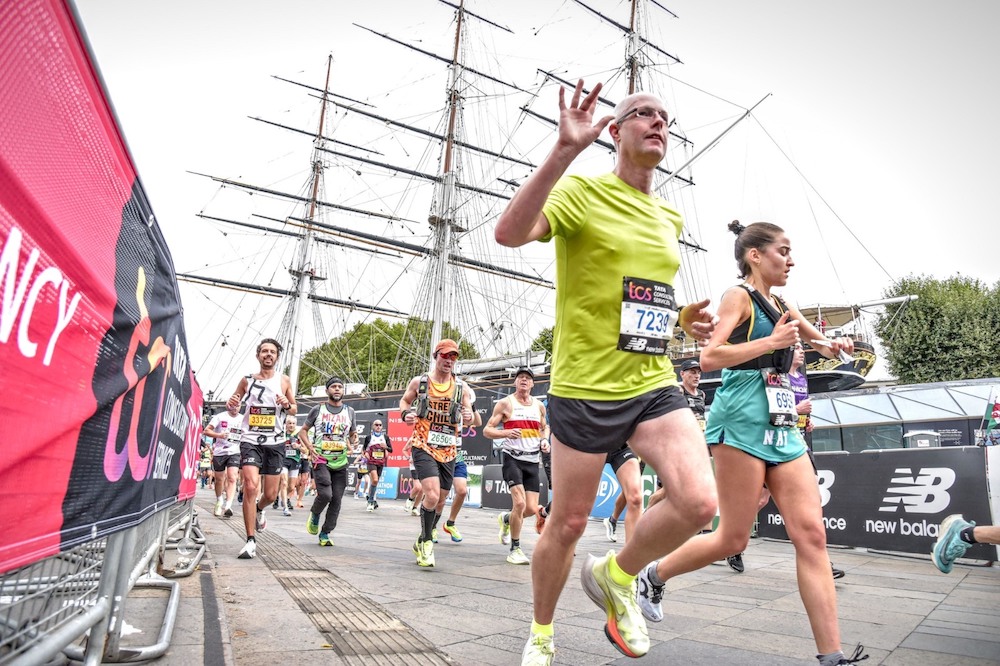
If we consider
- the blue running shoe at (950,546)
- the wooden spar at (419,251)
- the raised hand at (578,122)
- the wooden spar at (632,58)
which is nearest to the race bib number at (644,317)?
the raised hand at (578,122)

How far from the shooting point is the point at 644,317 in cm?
259

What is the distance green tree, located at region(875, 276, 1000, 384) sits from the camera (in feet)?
110

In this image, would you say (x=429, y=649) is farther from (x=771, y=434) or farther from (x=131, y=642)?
(x=771, y=434)

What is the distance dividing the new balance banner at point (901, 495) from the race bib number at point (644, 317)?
6.76m

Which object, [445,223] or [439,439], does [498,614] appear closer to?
[439,439]

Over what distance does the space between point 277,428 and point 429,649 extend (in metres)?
4.68

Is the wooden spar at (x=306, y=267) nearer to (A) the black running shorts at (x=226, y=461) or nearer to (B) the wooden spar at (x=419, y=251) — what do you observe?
(B) the wooden spar at (x=419, y=251)

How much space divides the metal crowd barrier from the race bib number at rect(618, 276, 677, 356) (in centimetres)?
186

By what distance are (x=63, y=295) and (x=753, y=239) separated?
2972 mm

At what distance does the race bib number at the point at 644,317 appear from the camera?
255 centimetres

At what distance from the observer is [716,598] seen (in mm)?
4750

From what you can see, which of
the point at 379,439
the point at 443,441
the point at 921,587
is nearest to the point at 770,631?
the point at 921,587

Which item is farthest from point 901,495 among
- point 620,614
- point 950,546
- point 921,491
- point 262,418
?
point 262,418

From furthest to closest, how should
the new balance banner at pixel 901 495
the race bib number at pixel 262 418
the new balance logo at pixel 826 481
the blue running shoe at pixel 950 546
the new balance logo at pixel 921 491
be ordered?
the new balance logo at pixel 826 481, the new balance logo at pixel 921 491, the new balance banner at pixel 901 495, the race bib number at pixel 262 418, the blue running shoe at pixel 950 546
